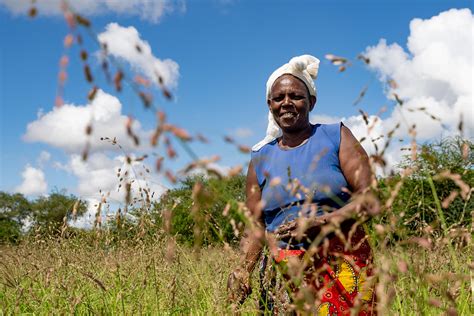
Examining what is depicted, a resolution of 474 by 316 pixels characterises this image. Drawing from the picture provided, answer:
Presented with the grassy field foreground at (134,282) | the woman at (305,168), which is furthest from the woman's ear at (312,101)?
the grassy field foreground at (134,282)

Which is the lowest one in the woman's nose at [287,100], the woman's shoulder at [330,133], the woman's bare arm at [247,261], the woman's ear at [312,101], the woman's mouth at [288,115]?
the woman's bare arm at [247,261]

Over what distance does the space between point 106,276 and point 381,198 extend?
367 cm

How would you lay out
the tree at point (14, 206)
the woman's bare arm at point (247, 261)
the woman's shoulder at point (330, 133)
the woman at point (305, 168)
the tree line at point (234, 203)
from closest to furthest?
the tree line at point (234, 203)
the woman's bare arm at point (247, 261)
the woman at point (305, 168)
the woman's shoulder at point (330, 133)
the tree at point (14, 206)

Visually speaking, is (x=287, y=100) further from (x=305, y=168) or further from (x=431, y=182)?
A: (x=431, y=182)

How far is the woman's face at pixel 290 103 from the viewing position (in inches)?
136

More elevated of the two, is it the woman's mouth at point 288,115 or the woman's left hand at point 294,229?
the woman's mouth at point 288,115

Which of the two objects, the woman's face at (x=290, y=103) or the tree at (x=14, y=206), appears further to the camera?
the tree at (x=14, y=206)

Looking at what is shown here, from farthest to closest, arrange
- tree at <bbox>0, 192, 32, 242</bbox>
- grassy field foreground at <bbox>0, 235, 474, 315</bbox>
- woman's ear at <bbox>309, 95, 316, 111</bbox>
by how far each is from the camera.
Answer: tree at <bbox>0, 192, 32, 242</bbox> < woman's ear at <bbox>309, 95, 316, 111</bbox> < grassy field foreground at <bbox>0, 235, 474, 315</bbox>

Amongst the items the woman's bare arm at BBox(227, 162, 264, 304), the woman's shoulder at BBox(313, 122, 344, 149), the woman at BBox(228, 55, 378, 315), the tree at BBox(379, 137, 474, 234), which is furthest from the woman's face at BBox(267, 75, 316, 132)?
the tree at BBox(379, 137, 474, 234)

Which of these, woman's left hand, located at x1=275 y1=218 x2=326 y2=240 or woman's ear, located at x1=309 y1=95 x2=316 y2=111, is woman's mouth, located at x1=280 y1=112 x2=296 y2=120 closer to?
woman's ear, located at x1=309 y1=95 x2=316 y2=111

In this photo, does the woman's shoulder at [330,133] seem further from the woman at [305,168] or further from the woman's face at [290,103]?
the woman's face at [290,103]

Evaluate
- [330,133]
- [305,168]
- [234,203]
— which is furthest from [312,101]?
[234,203]

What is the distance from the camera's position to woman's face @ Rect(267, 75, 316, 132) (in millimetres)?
3447

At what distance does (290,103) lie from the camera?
345cm
